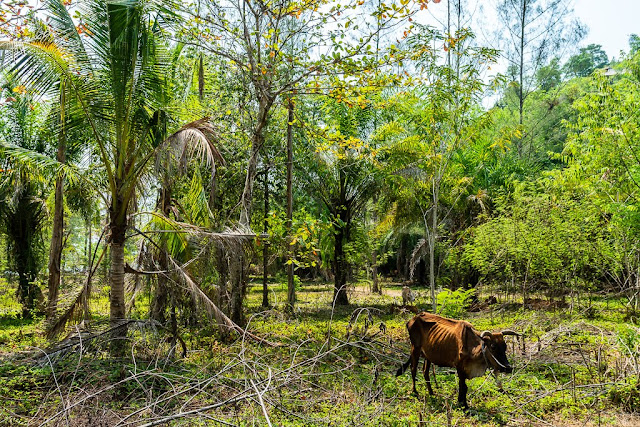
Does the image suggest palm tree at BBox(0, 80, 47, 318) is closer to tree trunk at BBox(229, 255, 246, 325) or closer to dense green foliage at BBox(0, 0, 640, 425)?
dense green foliage at BBox(0, 0, 640, 425)

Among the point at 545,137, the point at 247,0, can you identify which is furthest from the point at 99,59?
the point at 545,137

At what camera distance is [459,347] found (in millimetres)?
5828

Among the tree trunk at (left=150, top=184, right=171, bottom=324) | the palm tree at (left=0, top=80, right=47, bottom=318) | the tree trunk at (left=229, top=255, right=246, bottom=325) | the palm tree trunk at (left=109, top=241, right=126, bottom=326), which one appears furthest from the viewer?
the palm tree at (left=0, top=80, right=47, bottom=318)

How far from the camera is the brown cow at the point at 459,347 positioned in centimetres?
563

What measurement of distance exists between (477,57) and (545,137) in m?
19.5

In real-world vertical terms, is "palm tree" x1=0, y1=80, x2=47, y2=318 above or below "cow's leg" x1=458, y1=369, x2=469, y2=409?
above

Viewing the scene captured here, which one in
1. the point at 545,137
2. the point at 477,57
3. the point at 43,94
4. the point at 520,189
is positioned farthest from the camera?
the point at 545,137

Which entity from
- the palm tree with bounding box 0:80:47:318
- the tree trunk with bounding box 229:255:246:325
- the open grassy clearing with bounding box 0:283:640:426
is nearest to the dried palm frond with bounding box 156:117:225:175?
the open grassy clearing with bounding box 0:283:640:426

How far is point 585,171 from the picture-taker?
35.7 feet

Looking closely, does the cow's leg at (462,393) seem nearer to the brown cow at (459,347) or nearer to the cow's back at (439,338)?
the brown cow at (459,347)

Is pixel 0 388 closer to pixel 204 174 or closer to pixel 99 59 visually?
pixel 99 59

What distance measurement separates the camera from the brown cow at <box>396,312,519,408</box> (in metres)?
5.63

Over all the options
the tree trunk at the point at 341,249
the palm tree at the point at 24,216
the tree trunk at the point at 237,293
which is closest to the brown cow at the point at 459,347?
the tree trunk at the point at 237,293

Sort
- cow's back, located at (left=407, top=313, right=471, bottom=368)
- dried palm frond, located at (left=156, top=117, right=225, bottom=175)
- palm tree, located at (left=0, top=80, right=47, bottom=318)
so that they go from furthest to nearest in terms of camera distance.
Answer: palm tree, located at (left=0, top=80, right=47, bottom=318) < dried palm frond, located at (left=156, top=117, right=225, bottom=175) < cow's back, located at (left=407, top=313, right=471, bottom=368)
